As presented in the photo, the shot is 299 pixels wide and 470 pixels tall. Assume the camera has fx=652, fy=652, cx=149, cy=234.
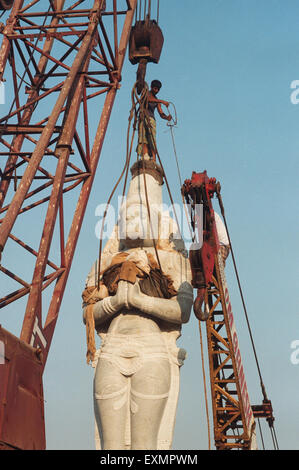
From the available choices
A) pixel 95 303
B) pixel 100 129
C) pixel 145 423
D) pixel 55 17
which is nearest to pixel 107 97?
pixel 100 129

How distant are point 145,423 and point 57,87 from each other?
507 cm

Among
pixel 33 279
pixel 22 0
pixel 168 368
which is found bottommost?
pixel 168 368

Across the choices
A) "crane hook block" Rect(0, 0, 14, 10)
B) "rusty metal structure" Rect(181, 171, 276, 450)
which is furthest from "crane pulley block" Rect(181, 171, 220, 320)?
"crane hook block" Rect(0, 0, 14, 10)

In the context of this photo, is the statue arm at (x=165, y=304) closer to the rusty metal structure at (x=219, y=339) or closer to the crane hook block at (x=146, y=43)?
the rusty metal structure at (x=219, y=339)

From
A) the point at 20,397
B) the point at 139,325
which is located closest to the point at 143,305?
the point at 139,325

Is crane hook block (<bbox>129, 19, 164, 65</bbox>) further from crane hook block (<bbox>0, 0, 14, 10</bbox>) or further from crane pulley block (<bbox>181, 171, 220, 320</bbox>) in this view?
crane pulley block (<bbox>181, 171, 220, 320</bbox>)

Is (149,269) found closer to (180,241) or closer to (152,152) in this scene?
(180,241)

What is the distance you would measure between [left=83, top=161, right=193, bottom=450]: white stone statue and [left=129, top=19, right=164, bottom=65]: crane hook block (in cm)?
247

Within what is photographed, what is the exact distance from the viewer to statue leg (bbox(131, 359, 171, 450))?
27.6 feet

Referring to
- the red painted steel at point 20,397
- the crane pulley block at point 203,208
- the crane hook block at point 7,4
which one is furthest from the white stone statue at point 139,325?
the crane hook block at point 7,4

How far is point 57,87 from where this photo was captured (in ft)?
32.4

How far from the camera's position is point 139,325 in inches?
359

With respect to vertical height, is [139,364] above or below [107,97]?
below

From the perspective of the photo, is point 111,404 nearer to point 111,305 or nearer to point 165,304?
point 111,305
